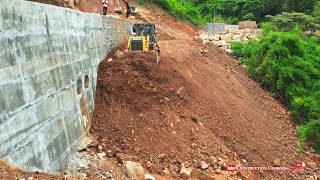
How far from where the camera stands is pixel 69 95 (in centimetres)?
805

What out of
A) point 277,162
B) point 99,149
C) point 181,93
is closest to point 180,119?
point 181,93

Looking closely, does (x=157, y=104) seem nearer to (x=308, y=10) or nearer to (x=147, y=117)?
(x=147, y=117)

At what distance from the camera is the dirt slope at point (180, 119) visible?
367 inches

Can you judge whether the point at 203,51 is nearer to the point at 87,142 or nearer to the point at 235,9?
the point at 87,142

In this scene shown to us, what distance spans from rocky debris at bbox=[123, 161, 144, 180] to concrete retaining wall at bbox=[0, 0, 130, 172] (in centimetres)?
141

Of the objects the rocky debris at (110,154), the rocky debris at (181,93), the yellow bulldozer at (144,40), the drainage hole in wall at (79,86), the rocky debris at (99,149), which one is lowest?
the rocky debris at (110,154)

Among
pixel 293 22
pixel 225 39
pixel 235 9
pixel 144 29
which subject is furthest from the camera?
pixel 235 9

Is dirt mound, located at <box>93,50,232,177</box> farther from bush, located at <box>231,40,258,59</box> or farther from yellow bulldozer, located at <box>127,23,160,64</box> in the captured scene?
bush, located at <box>231,40,258,59</box>

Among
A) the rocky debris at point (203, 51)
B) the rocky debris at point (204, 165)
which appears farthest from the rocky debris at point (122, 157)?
the rocky debris at point (203, 51)

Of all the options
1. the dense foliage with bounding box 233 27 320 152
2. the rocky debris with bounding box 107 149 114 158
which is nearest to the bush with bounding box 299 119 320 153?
the dense foliage with bounding box 233 27 320 152

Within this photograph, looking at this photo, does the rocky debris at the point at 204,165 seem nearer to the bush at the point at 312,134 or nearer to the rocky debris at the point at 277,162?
the rocky debris at the point at 277,162

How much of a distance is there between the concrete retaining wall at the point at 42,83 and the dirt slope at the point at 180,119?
41.0 inches

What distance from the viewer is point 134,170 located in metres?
7.82

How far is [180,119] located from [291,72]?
26.2 ft
